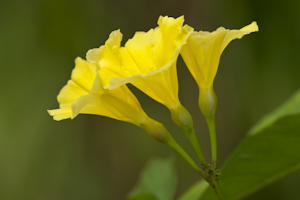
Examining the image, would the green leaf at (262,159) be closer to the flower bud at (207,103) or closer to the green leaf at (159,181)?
the flower bud at (207,103)

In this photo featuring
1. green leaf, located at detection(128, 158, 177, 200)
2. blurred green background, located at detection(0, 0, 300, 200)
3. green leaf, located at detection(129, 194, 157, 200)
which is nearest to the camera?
green leaf, located at detection(129, 194, 157, 200)

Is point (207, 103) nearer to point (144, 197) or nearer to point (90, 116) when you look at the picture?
point (144, 197)

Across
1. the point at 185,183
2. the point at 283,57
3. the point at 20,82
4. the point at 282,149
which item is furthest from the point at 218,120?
the point at 282,149

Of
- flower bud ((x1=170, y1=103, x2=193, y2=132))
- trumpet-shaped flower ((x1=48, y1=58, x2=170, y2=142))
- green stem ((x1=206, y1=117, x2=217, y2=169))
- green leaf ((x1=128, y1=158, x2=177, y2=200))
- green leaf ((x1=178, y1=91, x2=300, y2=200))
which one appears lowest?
green leaf ((x1=128, y1=158, x2=177, y2=200))

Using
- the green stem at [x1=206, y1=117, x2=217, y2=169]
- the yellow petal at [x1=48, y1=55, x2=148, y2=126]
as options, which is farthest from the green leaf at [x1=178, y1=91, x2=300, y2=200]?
the yellow petal at [x1=48, y1=55, x2=148, y2=126]

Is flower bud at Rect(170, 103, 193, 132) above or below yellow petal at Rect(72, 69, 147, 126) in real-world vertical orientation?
below

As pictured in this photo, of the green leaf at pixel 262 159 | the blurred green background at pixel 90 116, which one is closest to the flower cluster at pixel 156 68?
the green leaf at pixel 262 159

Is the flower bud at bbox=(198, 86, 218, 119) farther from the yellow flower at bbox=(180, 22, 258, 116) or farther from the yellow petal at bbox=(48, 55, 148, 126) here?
the yellow petal at bbox=(48, 55, 148, 126)
